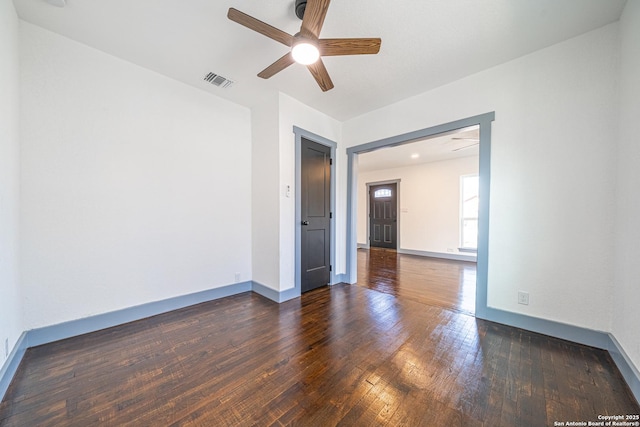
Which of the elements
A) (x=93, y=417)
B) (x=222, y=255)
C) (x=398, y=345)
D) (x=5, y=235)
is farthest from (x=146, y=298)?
(x=398, y=345)

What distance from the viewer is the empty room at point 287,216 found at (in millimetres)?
1501

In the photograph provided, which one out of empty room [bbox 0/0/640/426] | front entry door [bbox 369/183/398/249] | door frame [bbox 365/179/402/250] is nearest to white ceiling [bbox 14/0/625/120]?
empty room [bbox 0/0/640/426]

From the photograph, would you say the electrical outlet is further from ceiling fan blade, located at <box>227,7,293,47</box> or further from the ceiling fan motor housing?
the ceiling fan motor housing

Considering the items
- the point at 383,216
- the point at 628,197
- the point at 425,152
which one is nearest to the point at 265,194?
the point at 628,197

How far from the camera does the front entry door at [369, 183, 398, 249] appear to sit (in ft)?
24.3

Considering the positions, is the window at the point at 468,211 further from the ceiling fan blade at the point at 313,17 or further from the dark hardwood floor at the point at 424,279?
the ceiling fan blade at the point at 313,17

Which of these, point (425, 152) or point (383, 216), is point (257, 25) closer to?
point (425, 152)

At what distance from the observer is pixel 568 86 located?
2.09 metres

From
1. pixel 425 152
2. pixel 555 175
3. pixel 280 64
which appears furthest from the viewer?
pixel 425 152

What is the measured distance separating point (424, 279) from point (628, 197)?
2.80 m

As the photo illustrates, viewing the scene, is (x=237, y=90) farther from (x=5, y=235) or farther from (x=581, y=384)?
(x=581, y=384)

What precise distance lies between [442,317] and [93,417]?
2.97 meters

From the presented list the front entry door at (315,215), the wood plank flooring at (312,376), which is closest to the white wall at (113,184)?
the wood plank flooring at (312,376)

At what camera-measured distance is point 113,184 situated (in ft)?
7.59
